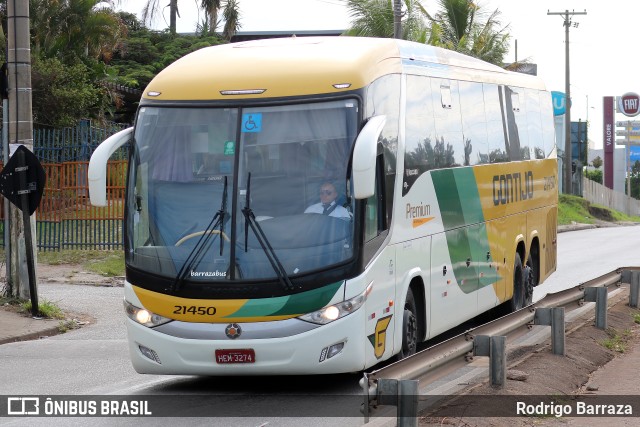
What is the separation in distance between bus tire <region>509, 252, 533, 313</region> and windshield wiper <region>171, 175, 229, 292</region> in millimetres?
7214

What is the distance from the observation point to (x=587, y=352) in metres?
12.7

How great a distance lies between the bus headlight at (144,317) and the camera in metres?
10.2

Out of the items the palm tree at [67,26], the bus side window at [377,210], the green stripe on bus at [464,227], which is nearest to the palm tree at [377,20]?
the palm tree at [67,26]

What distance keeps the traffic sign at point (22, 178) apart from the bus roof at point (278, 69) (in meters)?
5.63

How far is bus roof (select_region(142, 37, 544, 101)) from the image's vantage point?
34.3 ft

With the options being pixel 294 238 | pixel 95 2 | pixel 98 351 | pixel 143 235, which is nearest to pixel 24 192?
pixel 98 351

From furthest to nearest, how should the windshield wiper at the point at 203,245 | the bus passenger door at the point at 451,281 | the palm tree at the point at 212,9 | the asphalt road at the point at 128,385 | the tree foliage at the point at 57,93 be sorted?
1. the palm tree at the point at 212,9
2. the tree foliage at the point at 57,93
3. the bus passenger door at the point at 451,281
4. the windshield wiper at the point at 203,245
5. the asphalt road at the point at 128,385

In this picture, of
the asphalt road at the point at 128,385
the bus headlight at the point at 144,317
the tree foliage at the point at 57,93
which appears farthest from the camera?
the tree foliage at the point at 57,93

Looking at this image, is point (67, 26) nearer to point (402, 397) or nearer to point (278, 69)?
point (278, 69)

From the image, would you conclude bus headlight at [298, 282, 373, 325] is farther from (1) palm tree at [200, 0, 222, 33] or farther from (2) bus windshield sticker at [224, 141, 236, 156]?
(1) palm tree at [200, 0, 222, 33]

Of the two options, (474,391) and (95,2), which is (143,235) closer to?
(474,391)

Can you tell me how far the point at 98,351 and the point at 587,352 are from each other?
586 cm

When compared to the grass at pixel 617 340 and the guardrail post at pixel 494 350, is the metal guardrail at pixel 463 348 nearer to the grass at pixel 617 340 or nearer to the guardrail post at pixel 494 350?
the guardrail post at pixel 494 350

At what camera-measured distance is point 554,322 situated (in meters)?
11.9
